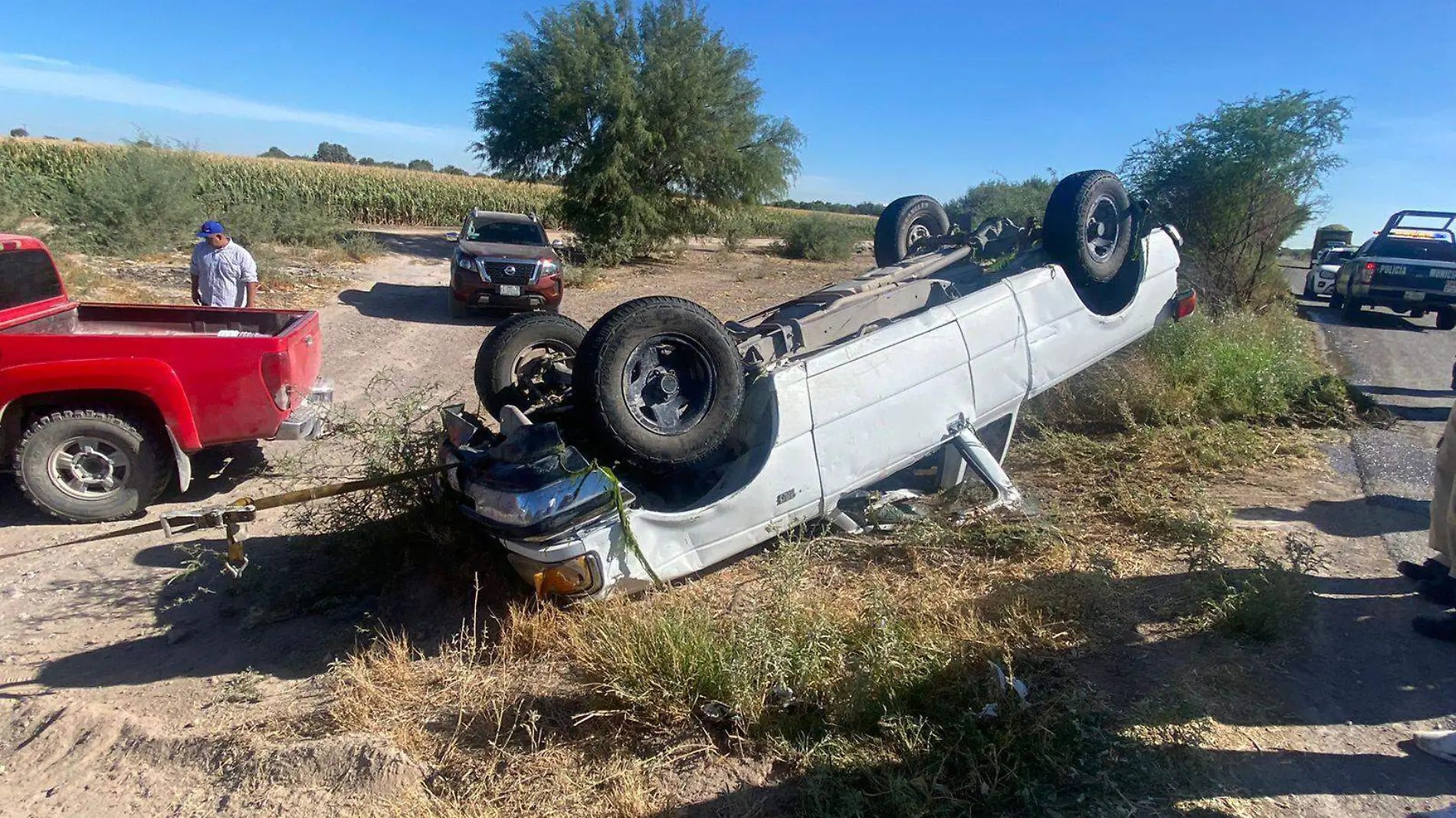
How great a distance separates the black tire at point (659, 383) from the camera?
3842 mm

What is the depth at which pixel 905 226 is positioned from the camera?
7.18 metres

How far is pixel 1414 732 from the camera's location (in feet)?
10.9

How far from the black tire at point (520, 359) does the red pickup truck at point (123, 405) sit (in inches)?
72.8

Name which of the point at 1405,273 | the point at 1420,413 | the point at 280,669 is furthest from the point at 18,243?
the point at 1405,273

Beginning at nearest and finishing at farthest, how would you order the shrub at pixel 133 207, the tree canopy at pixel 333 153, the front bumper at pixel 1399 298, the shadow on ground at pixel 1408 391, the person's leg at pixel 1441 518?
the person's leg at pixel 1441 518 < the shadow on ground at pixel 1408 391 < the front bumper at pixel 1399 298 < the shrub at pixel 133 207 < the tree canopy at pixel 333 153

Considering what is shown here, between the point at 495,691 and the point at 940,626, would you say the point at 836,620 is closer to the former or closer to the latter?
the point at 940,626

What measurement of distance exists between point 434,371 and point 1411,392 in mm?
11271

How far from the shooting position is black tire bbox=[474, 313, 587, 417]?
16.0 ft

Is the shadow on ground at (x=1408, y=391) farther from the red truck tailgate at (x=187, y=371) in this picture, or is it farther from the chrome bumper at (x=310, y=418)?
the red truck tailgate at (x=187, y=371)

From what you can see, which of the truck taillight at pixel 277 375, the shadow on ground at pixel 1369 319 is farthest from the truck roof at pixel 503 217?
the shadow on ground at pixel 1369 319

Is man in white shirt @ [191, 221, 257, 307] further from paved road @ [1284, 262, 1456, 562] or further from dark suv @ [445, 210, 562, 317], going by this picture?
paved road @ [1284, 262, 1456, 562]

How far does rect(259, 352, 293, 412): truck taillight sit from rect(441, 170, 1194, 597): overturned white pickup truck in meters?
1.69

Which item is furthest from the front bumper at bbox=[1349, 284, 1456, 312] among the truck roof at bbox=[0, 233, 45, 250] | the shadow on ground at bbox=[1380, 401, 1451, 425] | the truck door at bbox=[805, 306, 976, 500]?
the truck roof at bbox=[0, 233, 45, 250]

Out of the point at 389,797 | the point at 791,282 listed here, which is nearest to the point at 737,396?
the point at 389,797
